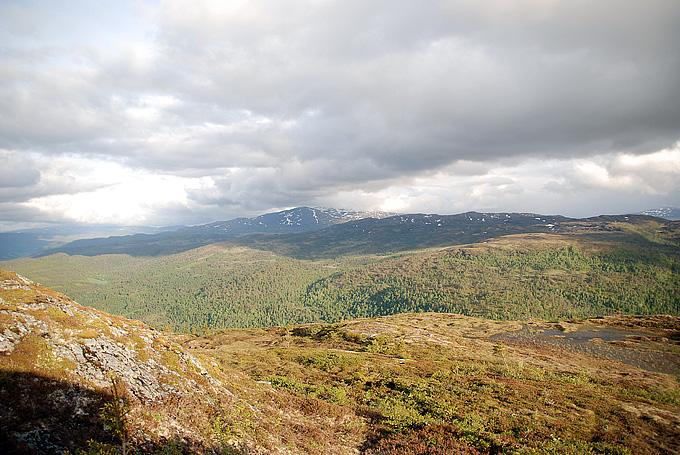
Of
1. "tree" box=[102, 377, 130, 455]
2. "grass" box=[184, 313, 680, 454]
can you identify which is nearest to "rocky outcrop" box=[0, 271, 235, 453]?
"tree" box=[102, 377, 130, 455]

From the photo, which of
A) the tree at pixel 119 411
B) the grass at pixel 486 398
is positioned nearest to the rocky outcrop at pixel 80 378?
the tree at pixel 119 411

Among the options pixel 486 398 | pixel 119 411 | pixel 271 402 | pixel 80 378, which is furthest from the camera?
pixel 486 398

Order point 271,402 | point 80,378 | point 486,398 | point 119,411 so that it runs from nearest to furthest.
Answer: point 119,411
point 80,378
point 271,402
point 486,398

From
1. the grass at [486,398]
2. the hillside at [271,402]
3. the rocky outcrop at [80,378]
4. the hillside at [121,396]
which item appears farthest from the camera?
the grass at [486,398]

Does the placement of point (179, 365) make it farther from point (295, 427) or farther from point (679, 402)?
point (679, 402)

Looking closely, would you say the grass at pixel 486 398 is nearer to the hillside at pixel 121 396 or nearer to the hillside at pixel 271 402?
the hillside at pixel 271 402

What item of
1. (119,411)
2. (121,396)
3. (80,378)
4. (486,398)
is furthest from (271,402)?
(486,398)

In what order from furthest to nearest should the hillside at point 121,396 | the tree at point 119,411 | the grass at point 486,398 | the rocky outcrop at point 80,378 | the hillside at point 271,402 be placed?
the grass at point 486,398, the hillside at point 271,402, the tree at point 119,411, the hillside at point 121,396, the rocky outcrop at point 80,378

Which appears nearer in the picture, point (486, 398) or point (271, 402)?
point (271, 402)

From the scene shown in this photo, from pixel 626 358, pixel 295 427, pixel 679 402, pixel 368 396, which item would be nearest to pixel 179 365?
pixel 295 427

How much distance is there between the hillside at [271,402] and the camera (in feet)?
43.4

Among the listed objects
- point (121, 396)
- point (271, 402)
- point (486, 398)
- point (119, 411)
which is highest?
point (119, 411)

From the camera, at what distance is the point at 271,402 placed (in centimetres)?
2302

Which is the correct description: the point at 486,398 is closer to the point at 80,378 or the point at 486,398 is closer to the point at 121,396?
the point at 121,396
